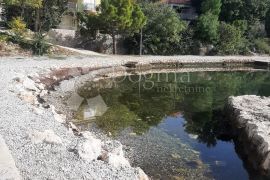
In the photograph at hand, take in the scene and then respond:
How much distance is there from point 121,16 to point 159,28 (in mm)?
5426

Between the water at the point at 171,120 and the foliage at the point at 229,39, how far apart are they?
39.3 feet

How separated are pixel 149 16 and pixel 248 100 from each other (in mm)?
21249

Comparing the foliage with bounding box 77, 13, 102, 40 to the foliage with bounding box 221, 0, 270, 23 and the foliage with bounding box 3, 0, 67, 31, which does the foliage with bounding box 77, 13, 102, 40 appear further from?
the foliage with bounding box 221, 0, 270, 23

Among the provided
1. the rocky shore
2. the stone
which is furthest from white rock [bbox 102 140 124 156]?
the rocky shore

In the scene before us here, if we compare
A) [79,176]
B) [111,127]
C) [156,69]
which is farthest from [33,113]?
[156,69]

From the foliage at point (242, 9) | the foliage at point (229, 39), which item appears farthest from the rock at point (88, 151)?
the foliage at point (242, 9)

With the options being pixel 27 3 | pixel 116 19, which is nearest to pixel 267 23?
pixel 116 19

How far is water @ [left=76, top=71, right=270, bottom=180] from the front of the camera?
12.5 meters

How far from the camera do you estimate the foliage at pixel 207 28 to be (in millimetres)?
41688

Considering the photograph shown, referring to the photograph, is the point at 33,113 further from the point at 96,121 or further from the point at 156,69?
the point at 156,69

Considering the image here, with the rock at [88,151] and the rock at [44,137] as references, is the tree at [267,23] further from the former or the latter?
the rock at [44,137]

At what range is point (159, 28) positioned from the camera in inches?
1494

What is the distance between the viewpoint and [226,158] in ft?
44.4

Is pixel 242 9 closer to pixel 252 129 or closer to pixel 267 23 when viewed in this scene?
pixel 267 23
